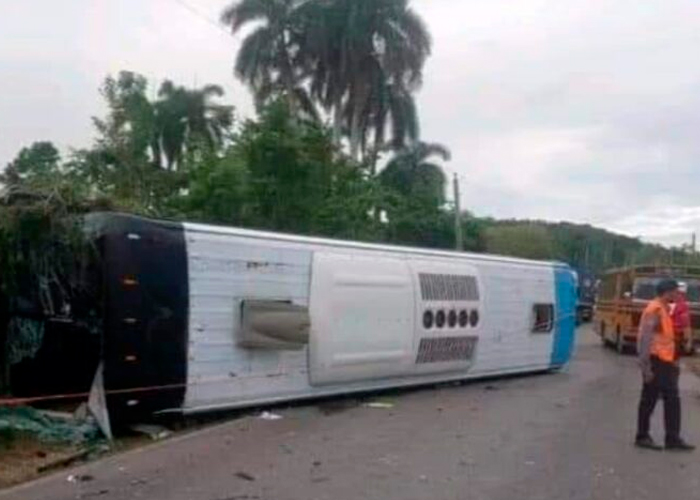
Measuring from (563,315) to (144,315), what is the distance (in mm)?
12420

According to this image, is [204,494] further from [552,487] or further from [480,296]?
[480,296]

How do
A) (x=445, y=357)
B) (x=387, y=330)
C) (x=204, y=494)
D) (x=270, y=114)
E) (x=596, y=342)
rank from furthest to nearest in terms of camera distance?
(x=596, y=342), (x=270, y=114), (x=445, y=357), (x=387, y=330), (x=204, y=494)

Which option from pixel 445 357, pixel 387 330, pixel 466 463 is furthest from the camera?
pixel 445 357

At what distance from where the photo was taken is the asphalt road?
365 inches

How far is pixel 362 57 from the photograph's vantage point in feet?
164

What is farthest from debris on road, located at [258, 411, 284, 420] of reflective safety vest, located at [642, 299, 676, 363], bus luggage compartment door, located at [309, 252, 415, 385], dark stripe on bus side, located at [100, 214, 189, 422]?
reflective safety vest, located at [642, 299, 676, 363]

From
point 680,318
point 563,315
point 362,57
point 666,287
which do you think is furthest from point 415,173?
point 666,287

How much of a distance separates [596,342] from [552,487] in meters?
30.4

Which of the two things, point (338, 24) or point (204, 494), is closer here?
point (204, 494)

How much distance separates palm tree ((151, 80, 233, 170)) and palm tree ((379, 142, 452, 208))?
333 inches

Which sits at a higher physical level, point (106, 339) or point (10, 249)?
point (10, 249)

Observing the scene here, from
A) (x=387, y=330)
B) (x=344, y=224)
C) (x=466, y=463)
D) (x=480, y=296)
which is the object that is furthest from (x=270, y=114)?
(x=466, y=463)

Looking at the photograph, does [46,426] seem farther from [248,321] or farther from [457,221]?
[457,221]

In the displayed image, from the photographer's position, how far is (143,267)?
1242 cm
